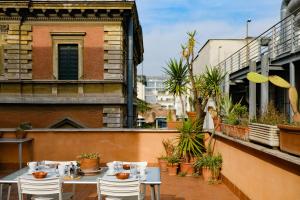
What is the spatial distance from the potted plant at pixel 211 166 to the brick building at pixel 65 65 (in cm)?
659

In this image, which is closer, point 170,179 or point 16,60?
point 170,179

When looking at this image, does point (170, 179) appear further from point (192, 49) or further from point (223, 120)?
point (192, 49)

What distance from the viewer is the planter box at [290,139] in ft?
16.4

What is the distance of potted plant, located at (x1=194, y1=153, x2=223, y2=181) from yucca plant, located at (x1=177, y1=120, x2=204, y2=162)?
65 cm

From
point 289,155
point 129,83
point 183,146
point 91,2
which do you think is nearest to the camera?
point 289,155

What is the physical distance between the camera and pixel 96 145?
1246 cm

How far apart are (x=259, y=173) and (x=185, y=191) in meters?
2.82

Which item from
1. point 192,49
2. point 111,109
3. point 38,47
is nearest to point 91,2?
point 38,47

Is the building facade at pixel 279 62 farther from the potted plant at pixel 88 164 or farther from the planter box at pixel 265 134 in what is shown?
the potted plant at pixel 88 164

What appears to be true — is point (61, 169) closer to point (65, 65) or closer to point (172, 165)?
point (172, 165)

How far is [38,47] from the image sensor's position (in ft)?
55.4

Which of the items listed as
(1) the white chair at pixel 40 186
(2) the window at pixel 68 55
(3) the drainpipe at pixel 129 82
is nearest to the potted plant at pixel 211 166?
(1) the white chair at pixel 40 186

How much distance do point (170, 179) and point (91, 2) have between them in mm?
8838

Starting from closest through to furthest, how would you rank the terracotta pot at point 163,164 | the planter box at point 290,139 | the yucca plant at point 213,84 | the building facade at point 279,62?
the planter box at point 290,139 → the building facade at point 279,62 → the terracotta pot at point 163,164 → the yucca plant at point 213,84
